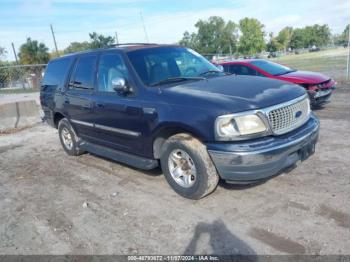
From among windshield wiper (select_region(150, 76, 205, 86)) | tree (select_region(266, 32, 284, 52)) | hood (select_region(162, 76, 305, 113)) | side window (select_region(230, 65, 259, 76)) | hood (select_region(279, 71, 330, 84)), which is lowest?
Result: tree (select_region(266, 32, 284, 52))

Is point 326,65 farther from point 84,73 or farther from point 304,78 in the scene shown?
point 84,73

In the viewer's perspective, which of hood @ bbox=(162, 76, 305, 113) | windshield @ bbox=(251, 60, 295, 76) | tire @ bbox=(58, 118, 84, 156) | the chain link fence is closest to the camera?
hood @ bbox=(162, 76, 305, 113)

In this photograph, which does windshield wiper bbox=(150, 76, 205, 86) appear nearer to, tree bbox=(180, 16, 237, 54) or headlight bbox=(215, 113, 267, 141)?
headlight bbox=(215, 113, 267, 141)

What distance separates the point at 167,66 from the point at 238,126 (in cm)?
171

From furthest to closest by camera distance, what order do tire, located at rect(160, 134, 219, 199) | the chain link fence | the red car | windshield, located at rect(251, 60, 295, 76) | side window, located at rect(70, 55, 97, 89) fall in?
the chain link fence < windshield, located at rect(251, 60, 295, 76) < the red car < side window, located at rect(70, 55, 97, 89) < tire, located at rect(160, 134, 219, 199)

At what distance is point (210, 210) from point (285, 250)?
3.49ft

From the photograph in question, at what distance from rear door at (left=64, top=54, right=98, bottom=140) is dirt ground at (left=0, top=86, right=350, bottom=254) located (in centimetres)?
78

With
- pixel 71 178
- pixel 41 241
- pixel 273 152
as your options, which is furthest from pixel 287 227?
pixel 71 178

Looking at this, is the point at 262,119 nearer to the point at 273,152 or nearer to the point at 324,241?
the point at 273,152

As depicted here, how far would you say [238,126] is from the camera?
359cm

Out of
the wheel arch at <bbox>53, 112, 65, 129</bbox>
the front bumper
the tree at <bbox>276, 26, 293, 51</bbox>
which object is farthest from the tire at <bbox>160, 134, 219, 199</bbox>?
the tree at <bbox>276, 26, 293, 51</bbox>

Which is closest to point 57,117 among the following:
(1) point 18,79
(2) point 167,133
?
(2) point 167,133

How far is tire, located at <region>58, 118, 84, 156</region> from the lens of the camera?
6.32 meters

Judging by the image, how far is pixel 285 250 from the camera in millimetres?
3082
